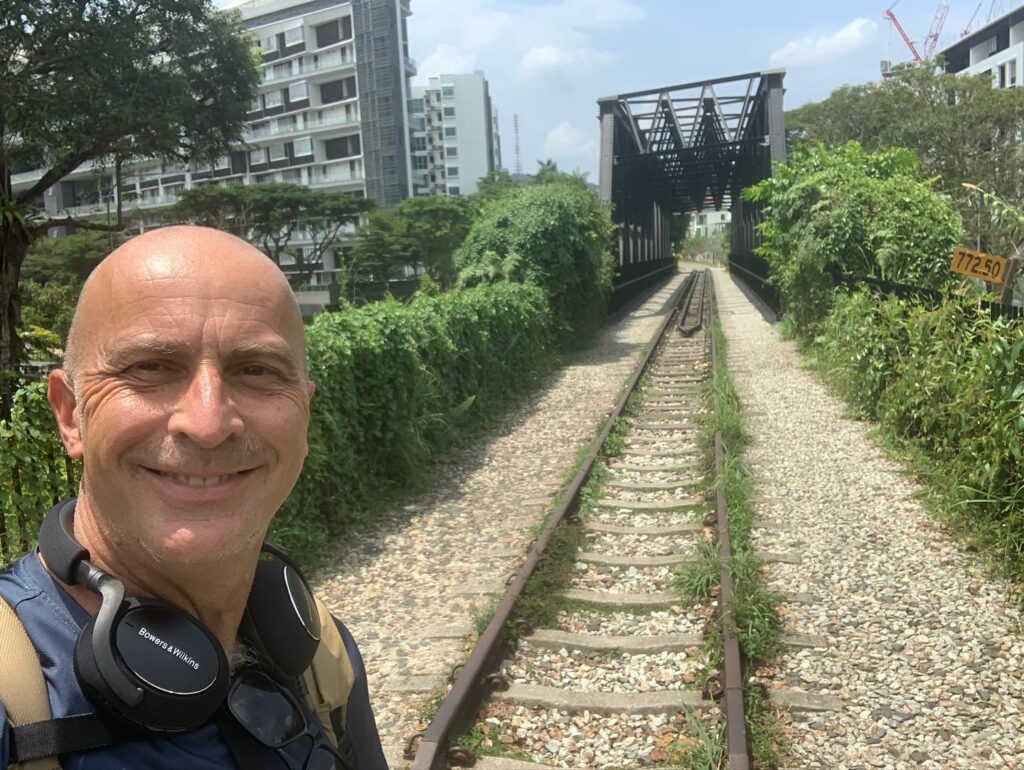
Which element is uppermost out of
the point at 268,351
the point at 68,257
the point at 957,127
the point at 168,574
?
the point at 957,127

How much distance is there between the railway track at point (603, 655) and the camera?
3.67 metres

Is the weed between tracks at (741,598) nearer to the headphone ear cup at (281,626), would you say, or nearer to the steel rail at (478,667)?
the steel rail at (478,667)

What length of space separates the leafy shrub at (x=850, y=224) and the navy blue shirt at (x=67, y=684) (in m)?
12.9

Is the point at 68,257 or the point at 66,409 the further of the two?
the point at 68,257

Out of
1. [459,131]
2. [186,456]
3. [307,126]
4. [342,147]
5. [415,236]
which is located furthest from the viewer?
[459,131]

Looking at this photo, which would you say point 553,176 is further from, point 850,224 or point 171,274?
point 171,274

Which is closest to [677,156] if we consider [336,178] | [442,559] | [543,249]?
[543,249]

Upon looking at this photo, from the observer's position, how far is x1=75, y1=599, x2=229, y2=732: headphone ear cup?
0.98m

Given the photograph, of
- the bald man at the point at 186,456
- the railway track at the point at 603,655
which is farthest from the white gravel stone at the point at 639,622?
the bald man at the point at 186,456

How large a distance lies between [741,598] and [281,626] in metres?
3.98

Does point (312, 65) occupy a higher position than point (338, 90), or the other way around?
point (312, 65)

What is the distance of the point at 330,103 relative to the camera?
71.9m

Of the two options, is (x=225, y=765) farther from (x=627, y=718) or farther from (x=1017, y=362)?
(x=1017, y=362)

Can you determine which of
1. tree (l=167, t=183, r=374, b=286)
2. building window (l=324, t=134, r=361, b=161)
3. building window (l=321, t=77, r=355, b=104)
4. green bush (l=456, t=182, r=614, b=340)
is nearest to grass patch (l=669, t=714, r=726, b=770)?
green bush (l=456, t=182, r=614, b=340)
